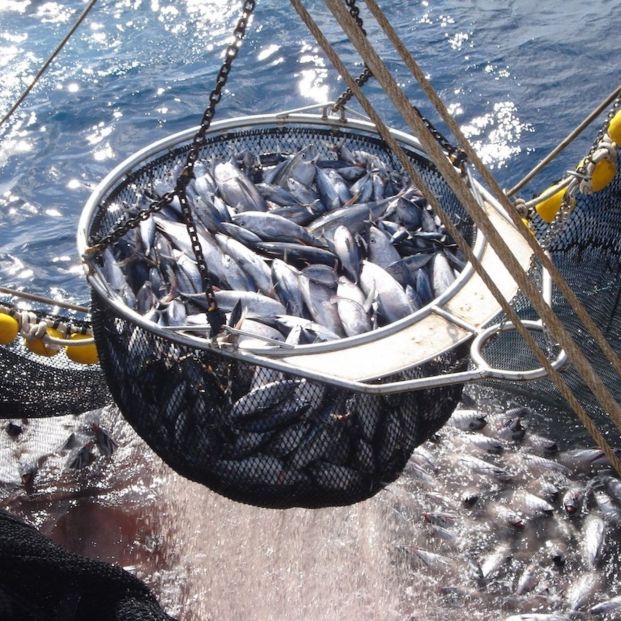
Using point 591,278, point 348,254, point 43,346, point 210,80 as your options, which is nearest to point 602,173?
point 591,278

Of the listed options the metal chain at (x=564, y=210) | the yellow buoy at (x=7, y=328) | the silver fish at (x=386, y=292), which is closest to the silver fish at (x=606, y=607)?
the metal chain at (x=564, y=210)

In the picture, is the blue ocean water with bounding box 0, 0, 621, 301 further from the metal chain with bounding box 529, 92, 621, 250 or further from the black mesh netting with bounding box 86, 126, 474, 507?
the black mesh netting with bounding box 86, 126, 474, 507

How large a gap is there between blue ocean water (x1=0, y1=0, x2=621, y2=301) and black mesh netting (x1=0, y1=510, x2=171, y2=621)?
6622mm

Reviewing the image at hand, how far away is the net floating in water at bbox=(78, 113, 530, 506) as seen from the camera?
340 centimetres

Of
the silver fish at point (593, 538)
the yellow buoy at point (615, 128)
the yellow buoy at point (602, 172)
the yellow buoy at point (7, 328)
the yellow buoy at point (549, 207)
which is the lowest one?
the silver fish at point (593, 538)

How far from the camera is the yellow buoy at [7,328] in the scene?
4363 millimetres

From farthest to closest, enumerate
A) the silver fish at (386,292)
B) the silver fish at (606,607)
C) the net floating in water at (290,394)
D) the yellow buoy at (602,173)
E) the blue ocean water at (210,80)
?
the blue ocean water at (210,80) → the silver fish at (606,607) → the yellow buoy at (602,173) → the silver fish at (386,292) → the net floating in water at (290,394)

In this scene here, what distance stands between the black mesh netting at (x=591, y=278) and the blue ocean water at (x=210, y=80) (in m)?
4.22

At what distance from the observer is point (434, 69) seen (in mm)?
12531

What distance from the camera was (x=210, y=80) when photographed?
41.5 feet

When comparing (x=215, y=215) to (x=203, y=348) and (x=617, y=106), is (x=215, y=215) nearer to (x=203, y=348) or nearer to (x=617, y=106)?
(x=203, y=348)

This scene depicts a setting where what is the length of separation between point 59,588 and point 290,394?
1.55 m

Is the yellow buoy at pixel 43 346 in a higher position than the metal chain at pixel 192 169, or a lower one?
lower

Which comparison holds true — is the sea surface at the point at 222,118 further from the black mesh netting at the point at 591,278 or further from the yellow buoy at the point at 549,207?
the yellow buoy at the point at 549,207
